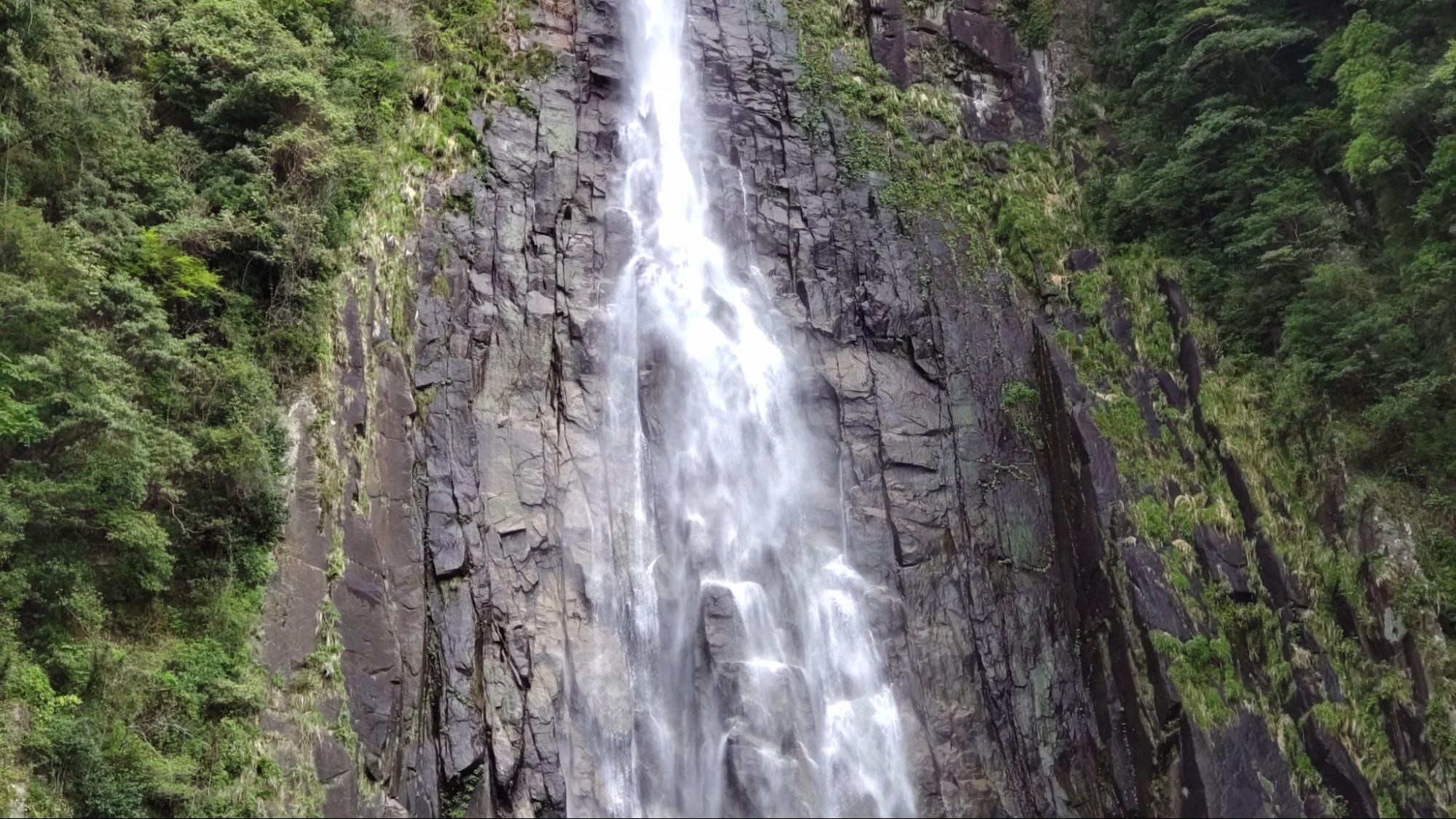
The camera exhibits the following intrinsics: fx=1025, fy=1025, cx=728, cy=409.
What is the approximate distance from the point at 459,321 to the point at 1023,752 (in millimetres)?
10131

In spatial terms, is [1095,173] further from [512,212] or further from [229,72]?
[229,72]

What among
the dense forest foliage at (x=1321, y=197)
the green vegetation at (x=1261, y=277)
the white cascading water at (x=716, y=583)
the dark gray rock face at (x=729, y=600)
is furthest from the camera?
the dense forest foliage at (x=1321, y=197)

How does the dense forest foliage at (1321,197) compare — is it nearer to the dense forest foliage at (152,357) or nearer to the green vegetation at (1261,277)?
the green vegetation at (1261,277)

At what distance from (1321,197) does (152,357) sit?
16675 millimetres

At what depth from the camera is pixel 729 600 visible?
1415cm

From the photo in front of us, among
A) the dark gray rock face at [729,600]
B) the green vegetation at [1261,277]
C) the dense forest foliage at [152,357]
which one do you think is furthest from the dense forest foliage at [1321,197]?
the dense forest foliage at [152,357]

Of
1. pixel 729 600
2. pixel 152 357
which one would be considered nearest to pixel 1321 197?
pixel 729 600

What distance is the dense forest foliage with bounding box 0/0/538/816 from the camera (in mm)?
9719

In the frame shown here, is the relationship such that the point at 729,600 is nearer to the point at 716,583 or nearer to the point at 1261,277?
the point at 716,583

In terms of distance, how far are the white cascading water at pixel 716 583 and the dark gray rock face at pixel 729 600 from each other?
216 millimetres

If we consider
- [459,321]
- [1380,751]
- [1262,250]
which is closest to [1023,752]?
[1380,751]

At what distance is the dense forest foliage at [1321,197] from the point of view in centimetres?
1443

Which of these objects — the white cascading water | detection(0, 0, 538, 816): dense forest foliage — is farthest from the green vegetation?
detection(0, 0, 538, 816): dense forest foliage

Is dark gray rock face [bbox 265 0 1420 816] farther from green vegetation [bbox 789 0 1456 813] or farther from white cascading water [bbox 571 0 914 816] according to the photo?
green vegetation [bbox 789 0 1456 813]
